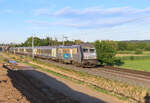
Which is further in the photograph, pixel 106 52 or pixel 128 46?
pixel 128 46

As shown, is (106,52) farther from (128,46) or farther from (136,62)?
(128,46)

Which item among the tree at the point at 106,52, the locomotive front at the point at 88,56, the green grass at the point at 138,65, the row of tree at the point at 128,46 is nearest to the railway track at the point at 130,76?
the locomotive front at the point at 88,56

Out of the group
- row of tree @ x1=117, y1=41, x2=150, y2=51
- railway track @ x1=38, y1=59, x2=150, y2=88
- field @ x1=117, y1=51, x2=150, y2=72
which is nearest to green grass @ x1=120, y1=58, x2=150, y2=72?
field @ x1=117, y1=51, x2=150, y2=72

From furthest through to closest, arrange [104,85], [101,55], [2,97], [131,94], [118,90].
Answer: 1. [101,55]
2. [104,85]
3. [118,90]
4. [131,94]
5. [2,97]

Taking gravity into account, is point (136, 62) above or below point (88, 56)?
below

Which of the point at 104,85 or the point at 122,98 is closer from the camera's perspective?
the point at 122,98

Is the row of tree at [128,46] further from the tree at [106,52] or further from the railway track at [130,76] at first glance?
the railway track at [130,76]

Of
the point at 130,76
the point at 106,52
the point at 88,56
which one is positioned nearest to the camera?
the point at 130,76

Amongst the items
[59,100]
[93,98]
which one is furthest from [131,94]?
[59,100]

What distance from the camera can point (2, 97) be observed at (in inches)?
286

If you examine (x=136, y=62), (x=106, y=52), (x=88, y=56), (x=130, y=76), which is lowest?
(x=136, y=62)

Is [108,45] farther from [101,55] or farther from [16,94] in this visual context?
[16,94]

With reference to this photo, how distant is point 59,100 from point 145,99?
4.60 m

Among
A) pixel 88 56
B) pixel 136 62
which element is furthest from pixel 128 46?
pixel 88 56
